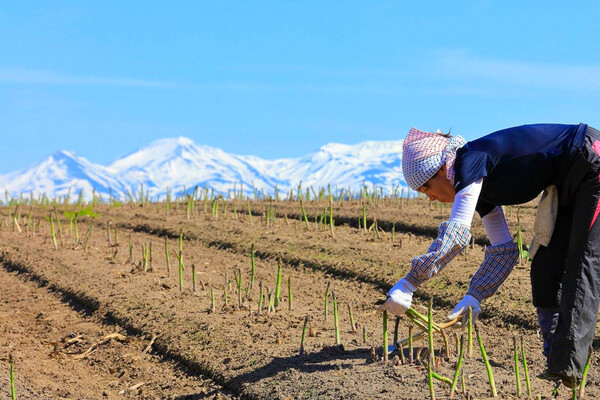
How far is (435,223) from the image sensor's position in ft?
27.9

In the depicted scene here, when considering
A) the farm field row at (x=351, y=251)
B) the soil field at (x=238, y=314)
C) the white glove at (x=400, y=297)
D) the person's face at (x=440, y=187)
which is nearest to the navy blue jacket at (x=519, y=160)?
the person's face at (x=440, y=187)

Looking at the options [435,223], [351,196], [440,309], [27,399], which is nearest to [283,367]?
[27,399]

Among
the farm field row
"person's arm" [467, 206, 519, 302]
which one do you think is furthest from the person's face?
the farm field row

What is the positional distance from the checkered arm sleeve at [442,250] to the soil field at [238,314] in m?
0.57

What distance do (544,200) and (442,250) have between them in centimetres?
65

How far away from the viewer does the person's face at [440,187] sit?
377cm

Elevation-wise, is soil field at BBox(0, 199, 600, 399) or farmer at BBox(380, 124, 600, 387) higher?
farmer at BBox(380, 124, 600, 387)

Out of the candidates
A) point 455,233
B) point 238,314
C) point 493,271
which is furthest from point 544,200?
point 238,314

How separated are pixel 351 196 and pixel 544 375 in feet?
26.3

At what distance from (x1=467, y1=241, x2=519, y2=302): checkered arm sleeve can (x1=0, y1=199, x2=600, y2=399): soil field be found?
0.46 meters

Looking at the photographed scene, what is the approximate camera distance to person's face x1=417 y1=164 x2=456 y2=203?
377 centimetres

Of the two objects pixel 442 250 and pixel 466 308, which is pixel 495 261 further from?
pixel 442 250

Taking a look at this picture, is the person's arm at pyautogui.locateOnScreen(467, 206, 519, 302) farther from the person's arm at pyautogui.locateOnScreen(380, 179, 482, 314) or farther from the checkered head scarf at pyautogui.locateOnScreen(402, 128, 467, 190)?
the checkered head scarf at pyautogui.locateOnScreen(402, 128, 467, 190)

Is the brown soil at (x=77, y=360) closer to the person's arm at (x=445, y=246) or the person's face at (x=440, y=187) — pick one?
the person's arm at (x=445, y=246)
